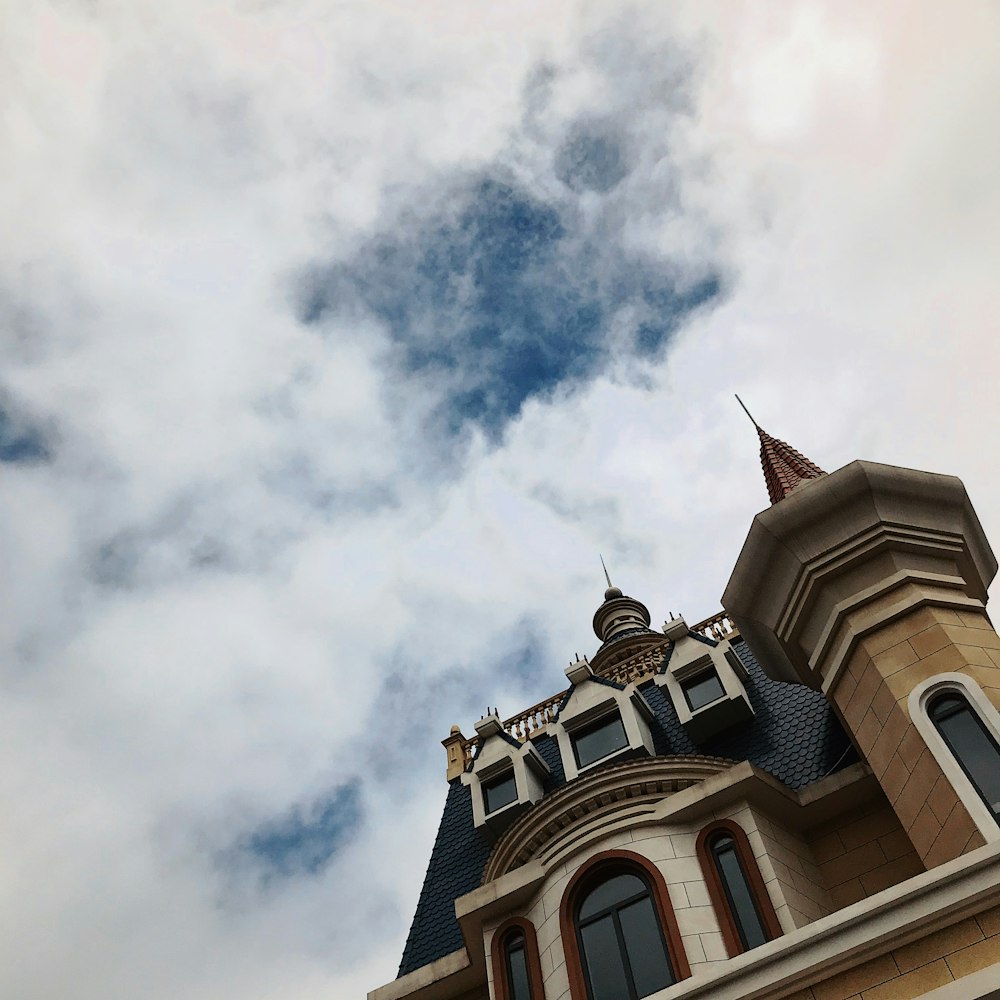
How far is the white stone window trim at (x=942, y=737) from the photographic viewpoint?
1136 cm

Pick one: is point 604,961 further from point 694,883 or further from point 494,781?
point 494,781

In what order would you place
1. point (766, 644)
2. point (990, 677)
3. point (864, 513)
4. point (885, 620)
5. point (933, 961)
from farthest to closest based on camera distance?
point (766, 644)
point (864, 513)
point (885, 620)
point (990, 677)
point (933, 961)

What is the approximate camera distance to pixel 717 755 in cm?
1800

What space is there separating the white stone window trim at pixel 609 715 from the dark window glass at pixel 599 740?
0.26 feet

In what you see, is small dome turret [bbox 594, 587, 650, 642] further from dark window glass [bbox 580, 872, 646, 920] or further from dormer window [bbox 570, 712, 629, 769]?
dark window glass [bbox 580, 872, 646, 920]

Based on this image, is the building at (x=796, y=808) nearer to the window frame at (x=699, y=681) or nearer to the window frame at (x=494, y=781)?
the window frame at (x=699, y=681)

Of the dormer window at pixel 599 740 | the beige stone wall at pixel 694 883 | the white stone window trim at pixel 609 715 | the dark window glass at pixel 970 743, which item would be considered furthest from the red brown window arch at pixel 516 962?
the dark window glass at pixel 970 743

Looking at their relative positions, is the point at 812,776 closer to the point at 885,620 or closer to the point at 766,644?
the point at 766,644

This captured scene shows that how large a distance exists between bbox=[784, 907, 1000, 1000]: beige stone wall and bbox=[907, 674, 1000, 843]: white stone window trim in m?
1.45

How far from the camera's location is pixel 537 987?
14219 mm

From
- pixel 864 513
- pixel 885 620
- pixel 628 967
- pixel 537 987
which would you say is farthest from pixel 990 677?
pixel 537 987

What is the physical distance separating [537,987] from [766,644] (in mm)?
6320

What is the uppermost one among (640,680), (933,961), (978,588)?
(640,680)

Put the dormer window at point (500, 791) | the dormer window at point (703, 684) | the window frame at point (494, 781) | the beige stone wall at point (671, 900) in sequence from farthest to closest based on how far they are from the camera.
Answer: the window frame at point (494, 781) → the dormer window at point (500, 791) → the dormer window at point (703, 684) → the beige stone wall at point (671, 900)
